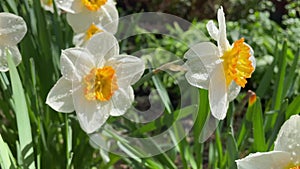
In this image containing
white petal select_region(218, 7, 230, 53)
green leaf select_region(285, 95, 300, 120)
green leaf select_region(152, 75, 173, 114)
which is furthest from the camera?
green leaf select_region(152, 75, 173, 114)

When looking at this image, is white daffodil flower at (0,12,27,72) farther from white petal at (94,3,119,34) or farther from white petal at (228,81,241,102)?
white petal at (228,81,241,102)

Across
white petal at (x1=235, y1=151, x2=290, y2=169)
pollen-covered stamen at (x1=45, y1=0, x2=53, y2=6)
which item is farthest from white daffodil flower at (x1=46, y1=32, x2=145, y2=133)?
pollen-covered stamen at (x1=45, y1=0, x2=53, y2=6)

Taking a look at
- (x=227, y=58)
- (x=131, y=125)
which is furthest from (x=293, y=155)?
(x=131, y=125)

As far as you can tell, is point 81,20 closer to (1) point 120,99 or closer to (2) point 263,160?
(1) point 120,99

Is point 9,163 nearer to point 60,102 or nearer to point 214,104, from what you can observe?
point 60,102

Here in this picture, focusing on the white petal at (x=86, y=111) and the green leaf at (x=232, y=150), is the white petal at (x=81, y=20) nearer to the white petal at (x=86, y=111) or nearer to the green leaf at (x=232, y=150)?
the white petal at (x=86, y=111)
